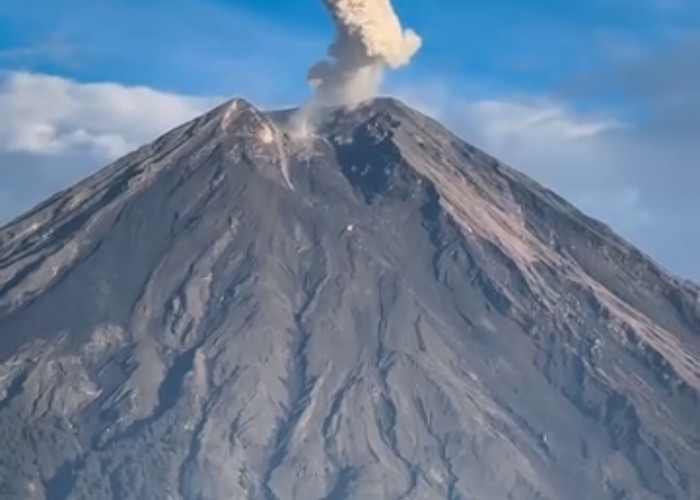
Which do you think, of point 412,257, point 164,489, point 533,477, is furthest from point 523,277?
point 164,489

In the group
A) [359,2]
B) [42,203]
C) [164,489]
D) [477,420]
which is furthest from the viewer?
[42,203]

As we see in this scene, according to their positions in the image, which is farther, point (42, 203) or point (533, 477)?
point (42, 203)

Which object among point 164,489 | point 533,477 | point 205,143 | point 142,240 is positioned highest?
point 205,143

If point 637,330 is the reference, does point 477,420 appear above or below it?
below

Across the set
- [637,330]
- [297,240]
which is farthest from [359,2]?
[637,330]

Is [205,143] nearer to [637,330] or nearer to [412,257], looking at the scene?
[412,257]

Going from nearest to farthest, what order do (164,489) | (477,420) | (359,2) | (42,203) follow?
(164,489)
(477,420)
(359,2)
(42,203)

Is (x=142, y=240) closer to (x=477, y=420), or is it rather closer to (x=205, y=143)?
(x=205, y=143)
